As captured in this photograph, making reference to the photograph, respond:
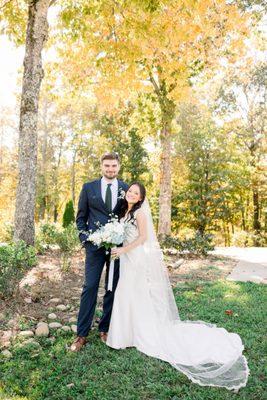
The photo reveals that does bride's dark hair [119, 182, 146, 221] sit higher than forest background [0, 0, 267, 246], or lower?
lower

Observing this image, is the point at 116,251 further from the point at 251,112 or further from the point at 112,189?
the point at 251,112

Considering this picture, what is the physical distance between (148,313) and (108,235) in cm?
113

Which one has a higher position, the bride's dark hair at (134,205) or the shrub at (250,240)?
the bride's dark hair at (134,205)

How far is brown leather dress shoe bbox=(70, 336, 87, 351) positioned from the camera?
169 inches

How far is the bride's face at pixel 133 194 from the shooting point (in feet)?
14.9

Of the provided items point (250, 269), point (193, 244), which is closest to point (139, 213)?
point (250, 269)

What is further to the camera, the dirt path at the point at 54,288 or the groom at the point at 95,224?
the dirt path at the point at 54,288

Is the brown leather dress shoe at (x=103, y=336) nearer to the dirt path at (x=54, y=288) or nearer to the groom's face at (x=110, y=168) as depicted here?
the dirt path at (x=54, y=288)

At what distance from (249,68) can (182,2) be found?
45.5 ft

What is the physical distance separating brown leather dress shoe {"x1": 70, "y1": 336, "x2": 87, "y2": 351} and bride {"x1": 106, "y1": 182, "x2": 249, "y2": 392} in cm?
29

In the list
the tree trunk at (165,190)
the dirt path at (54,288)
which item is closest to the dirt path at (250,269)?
the dirt path at (54,288)

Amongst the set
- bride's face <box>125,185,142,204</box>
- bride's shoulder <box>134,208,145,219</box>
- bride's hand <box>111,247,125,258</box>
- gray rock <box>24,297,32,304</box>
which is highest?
bride's face <box>125,185,142,204</box>

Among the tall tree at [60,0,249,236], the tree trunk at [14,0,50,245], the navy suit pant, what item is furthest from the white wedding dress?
the tall tree at [60,0,249,236]

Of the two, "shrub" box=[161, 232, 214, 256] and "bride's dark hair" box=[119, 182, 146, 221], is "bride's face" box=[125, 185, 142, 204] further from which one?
"shrub" box=[161, 232, 214, 256]
